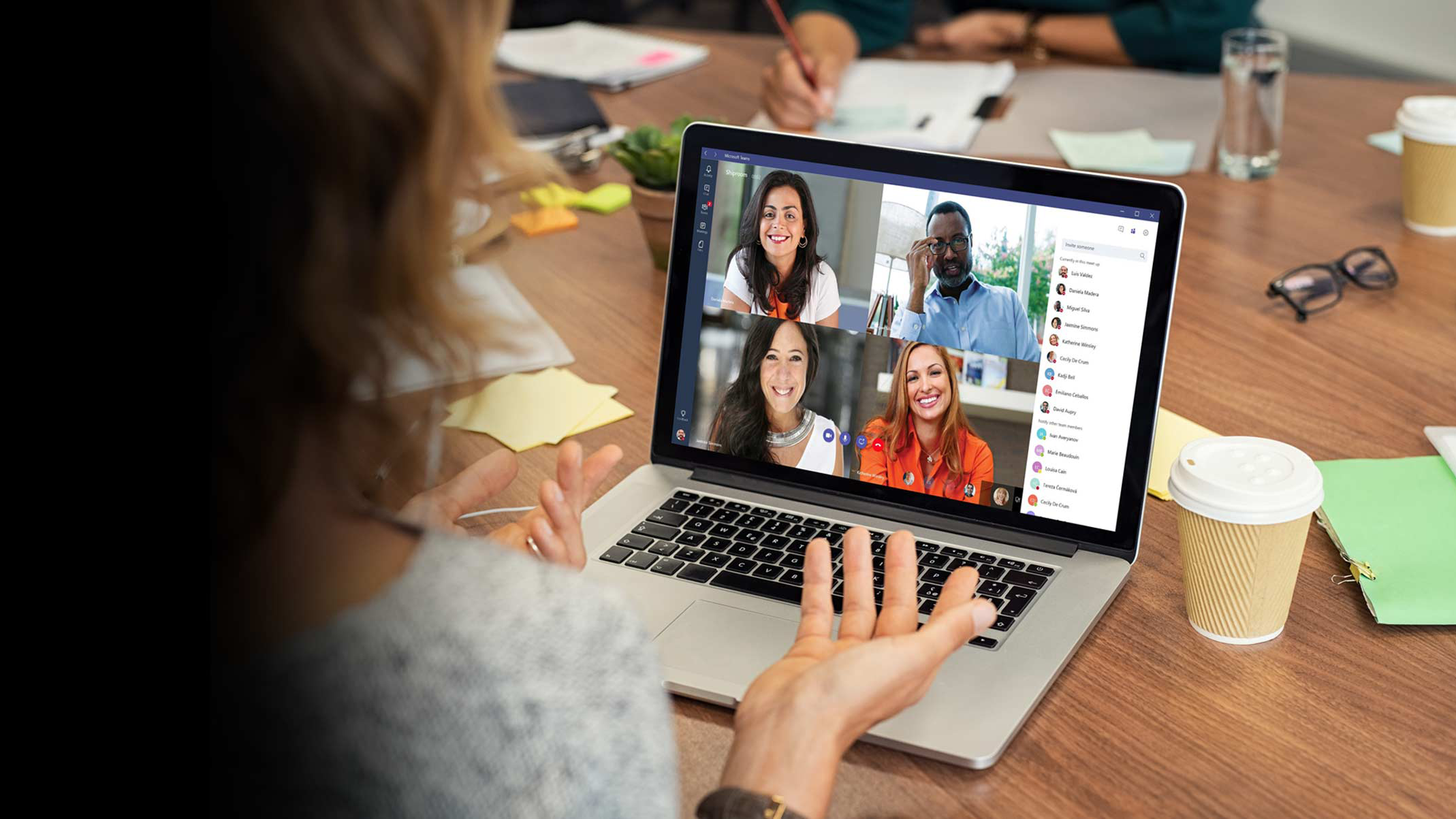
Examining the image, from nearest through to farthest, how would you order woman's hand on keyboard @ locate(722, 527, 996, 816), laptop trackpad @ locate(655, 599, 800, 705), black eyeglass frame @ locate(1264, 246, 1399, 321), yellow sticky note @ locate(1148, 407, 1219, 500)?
woman's hand on keyboard @ locate(722, 527, 996, 816)
laptop trackpad @ locate(655, 599, 800, 705)
yellow sticky note @ locate(1148, 407, 1219, 500)
black eyeglass frame @ locate(1264, 246, 1399, 321)

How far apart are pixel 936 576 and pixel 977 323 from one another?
0.19 m

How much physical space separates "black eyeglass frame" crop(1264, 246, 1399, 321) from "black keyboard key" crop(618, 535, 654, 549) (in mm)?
778

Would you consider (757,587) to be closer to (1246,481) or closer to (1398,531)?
(1246,481)

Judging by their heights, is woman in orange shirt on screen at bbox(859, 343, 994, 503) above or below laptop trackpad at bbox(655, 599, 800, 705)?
above

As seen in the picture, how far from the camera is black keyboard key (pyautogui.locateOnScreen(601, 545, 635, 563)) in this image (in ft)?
3.03

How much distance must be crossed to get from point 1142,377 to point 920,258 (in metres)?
0.18

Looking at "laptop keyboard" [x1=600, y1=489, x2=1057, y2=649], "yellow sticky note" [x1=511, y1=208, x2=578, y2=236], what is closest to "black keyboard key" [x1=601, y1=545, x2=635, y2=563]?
"laptop keyboard" [x1=600, y1=489, x2=1057, y2=649]

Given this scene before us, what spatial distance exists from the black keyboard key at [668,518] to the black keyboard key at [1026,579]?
0.25 m

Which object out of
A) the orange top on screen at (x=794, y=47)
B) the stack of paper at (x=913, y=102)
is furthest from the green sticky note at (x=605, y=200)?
the orange top on screen at (x=794, y=47)

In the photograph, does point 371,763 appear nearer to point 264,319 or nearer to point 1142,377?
point 264,319

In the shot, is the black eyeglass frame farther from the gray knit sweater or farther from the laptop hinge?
the gray knit sweater

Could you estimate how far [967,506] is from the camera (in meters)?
0.92

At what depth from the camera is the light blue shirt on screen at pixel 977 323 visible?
90 cm

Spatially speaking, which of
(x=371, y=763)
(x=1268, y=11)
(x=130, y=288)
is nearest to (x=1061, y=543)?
(x=371, y=763)
